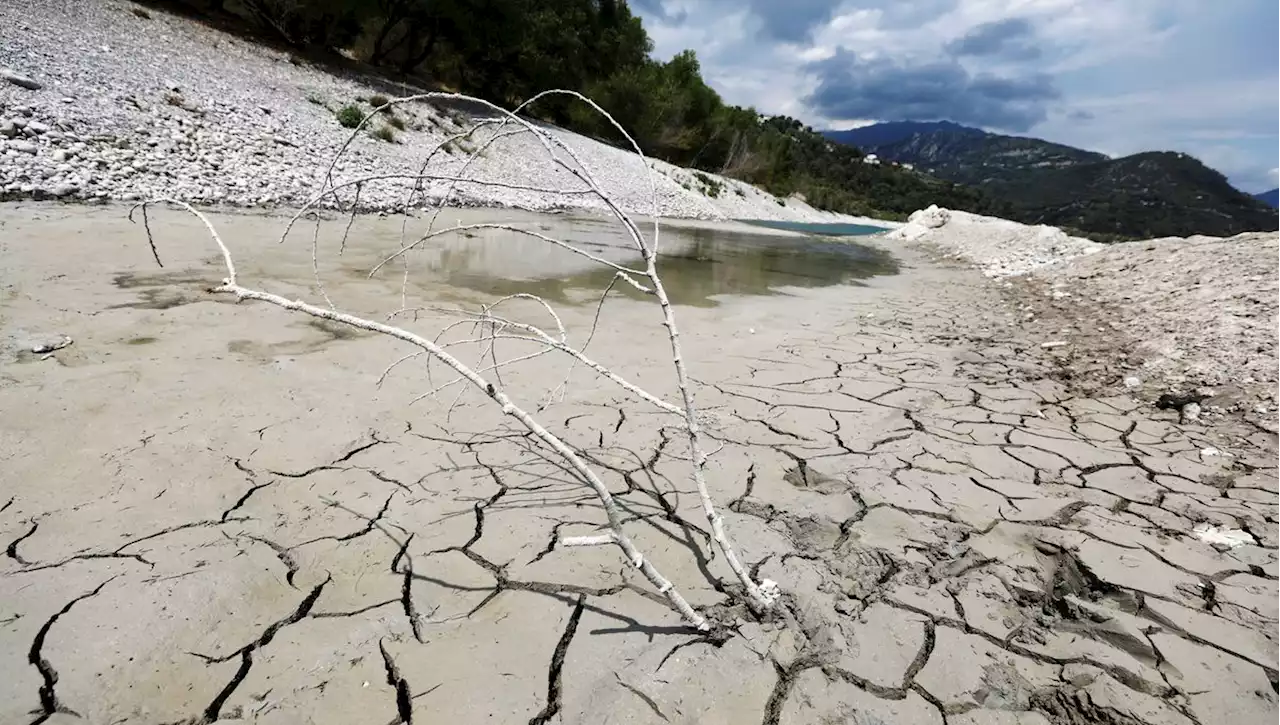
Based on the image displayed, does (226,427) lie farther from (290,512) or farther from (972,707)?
(972,707)

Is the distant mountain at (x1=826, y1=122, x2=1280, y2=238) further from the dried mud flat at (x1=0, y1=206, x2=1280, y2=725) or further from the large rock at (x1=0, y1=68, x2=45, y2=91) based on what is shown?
the large rock at (x1=0, y1=68, x2=45, y2=91)

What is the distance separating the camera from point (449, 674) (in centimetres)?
139

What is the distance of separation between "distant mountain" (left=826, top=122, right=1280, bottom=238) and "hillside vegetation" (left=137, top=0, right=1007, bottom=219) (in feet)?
25.1

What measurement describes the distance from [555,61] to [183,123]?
16296mm

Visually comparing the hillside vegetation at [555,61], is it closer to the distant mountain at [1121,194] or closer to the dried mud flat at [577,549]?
the distant mountain at [1121,194]

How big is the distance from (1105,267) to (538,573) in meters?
8.46

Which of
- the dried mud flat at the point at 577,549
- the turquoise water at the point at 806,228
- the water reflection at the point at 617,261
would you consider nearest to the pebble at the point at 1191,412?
the dried mud flat at the point at 577,549

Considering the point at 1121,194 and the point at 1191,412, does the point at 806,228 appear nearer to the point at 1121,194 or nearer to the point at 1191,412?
the point at 1191,412

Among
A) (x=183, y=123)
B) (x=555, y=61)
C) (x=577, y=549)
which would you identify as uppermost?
(x=555, y=61)

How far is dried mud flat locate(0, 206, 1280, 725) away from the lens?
1375mm

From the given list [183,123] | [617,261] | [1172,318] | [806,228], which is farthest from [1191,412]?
[806,228]

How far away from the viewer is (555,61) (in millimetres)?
22281

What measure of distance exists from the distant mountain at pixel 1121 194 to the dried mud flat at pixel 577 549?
317 inches

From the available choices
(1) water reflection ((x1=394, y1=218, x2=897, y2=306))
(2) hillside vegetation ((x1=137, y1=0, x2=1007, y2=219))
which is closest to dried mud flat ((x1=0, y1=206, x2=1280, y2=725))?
(1) water reflection ((x1=394, y1=218, x2=897, y2=306))
